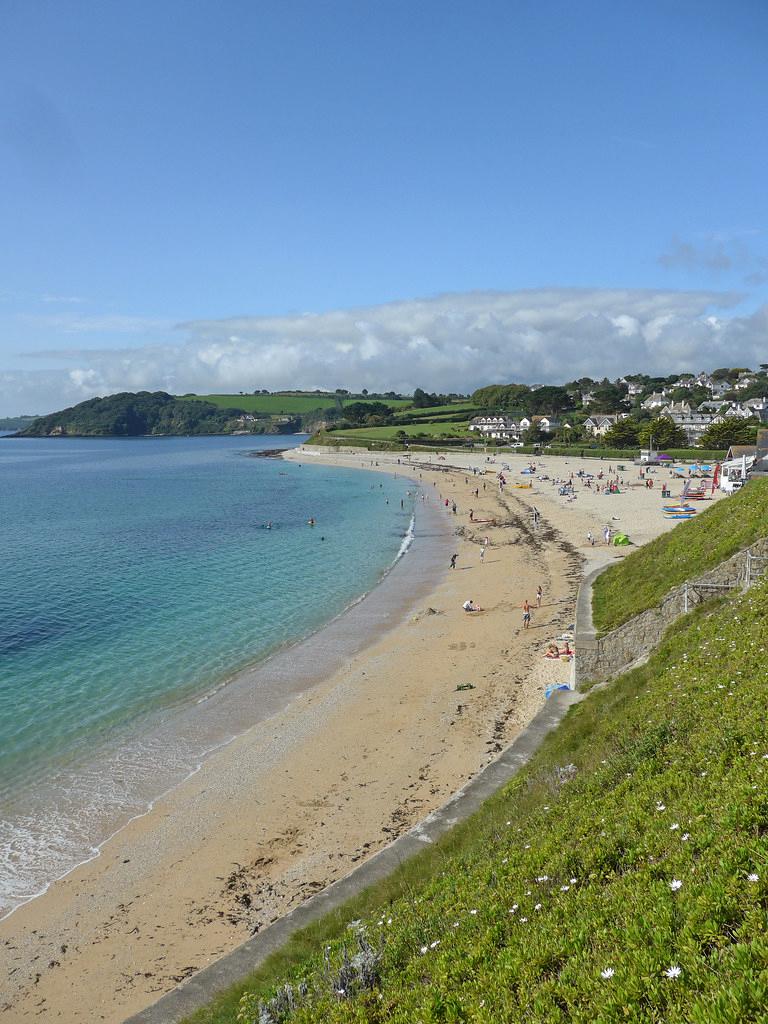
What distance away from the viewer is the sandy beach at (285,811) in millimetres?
11477

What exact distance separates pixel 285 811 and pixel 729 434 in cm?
9150

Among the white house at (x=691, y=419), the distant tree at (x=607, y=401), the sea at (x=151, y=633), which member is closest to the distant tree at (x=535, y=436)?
the white house at (x=691, y=419)

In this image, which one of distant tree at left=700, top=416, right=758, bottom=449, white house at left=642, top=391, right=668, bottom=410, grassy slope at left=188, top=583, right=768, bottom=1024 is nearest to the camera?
grassy slope at left=188, top=583, right=768, bottom=1024

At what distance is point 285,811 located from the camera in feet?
51.5

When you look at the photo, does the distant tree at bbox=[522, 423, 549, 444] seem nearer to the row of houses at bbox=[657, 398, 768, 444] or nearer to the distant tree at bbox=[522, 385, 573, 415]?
the row of houses at bbox=[657, 398, 768, 444]

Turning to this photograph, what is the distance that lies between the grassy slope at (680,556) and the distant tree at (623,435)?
3574 inches

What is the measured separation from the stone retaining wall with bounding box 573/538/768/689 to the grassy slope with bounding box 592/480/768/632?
1052 mm

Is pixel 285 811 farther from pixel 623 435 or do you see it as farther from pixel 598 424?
pixel 598 424

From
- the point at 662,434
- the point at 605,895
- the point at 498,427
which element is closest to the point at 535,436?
the point at 498,427

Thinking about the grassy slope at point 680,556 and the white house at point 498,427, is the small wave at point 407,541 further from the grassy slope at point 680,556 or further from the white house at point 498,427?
the white house at point 498,427

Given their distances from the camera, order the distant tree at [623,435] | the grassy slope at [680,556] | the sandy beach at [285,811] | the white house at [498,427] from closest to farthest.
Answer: the sandy beach at [285,811], the grassy slope at [680,556], the distant tree at [623,435], the white house at [498,427]

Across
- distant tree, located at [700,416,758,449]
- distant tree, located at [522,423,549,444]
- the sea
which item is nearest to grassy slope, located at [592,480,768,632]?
the sea

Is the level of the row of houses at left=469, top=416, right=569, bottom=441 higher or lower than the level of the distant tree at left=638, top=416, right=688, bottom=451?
higher

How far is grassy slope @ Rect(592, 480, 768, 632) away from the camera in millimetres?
17875
